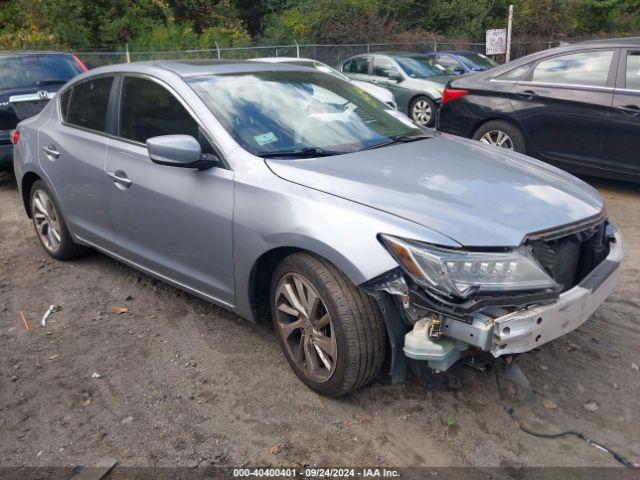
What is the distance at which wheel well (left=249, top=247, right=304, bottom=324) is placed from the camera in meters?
3.16

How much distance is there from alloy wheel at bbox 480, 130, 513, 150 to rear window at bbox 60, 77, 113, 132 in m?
4.34

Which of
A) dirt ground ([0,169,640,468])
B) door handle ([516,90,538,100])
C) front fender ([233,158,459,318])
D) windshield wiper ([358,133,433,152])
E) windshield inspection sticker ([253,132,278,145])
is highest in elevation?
windshield inspection sticker ([253,132,278,145])

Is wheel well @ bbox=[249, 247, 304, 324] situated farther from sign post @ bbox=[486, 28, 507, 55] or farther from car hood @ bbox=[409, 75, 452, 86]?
sign post @ bbox=[486, 28, 507, 55]

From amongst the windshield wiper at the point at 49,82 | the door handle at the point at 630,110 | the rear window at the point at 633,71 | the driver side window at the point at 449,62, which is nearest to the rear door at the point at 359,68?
the driver side window at the point at 449,62

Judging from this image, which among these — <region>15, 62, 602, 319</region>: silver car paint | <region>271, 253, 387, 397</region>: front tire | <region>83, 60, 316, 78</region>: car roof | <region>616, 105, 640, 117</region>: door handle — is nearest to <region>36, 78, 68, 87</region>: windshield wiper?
<region>15, 62, 602, 319</region>: silver car paint

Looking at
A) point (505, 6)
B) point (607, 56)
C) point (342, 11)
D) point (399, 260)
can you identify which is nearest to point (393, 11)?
point (342, 11)

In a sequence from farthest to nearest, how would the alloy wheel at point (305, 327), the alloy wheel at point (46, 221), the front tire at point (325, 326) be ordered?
the alloy wheel at point (46, 221) → the alloy wheel at point (305, 327) → the front tire at point (325, 326)

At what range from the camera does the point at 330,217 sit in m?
2.85

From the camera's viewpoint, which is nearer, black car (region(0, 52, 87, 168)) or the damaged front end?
the damaged front end

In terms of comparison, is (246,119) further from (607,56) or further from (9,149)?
(9,149)

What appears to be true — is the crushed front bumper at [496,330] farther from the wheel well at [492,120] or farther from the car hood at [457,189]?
the wheel well at [492,120]

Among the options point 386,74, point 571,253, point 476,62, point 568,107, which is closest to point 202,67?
point 571,253

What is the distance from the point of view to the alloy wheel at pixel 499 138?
23.2 ft

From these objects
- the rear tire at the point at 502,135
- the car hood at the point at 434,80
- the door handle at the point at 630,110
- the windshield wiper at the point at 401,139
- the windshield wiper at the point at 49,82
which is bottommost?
the rear tire at the point at 502,135
